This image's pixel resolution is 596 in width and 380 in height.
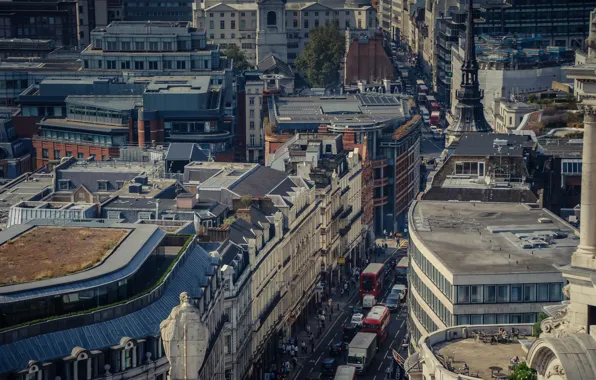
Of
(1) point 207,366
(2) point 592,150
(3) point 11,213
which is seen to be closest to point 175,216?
(3) point 11,213

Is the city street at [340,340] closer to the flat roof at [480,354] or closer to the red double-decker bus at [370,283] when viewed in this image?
the red double-decker bus at [370,283]

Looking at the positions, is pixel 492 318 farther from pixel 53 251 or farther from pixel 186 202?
pixel 186 202

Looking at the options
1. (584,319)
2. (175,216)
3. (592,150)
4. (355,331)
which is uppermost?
(592,150)

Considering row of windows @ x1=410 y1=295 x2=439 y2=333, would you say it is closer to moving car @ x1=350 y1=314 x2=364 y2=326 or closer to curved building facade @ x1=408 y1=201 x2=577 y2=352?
curved building facade @ x1=408 y1=201 x2=577 y2=352

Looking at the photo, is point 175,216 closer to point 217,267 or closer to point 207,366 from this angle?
point 217,267

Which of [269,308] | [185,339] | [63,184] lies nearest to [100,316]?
[269,308]

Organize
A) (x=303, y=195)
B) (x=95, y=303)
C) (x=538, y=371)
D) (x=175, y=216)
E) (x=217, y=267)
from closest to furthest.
Result: (x=538, y=371)
(x=95, y=303)
(x=217, y=267)
(x=175, y=216)
(x=303, y=195)
